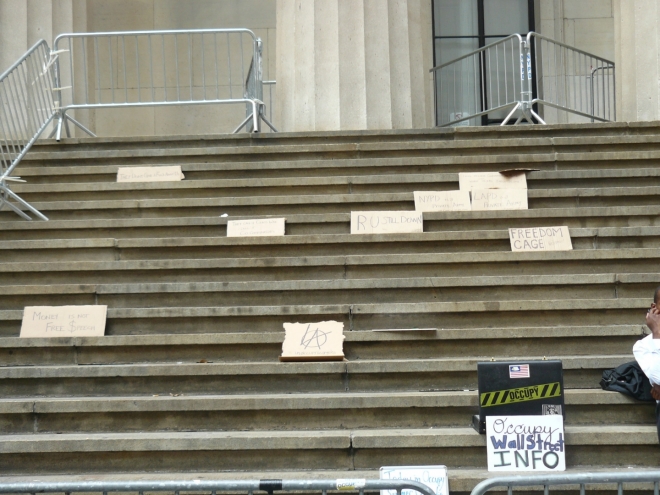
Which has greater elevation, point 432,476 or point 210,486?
point 210,486

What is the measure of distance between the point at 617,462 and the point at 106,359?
344 centimetres

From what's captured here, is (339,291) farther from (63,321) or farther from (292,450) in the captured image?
(63,321)

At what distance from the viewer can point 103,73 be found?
1453 centimetres

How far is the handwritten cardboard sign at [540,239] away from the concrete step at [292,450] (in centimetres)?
184

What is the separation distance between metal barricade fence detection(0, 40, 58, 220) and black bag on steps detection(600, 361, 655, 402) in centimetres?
490

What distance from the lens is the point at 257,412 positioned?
5.46 metres

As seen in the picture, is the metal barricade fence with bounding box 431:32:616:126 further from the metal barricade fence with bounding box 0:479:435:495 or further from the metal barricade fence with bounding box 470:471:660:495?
the metal barricade fence with bounding box 0:479:435:495

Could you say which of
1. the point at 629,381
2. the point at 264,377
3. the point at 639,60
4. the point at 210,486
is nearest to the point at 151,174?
the point at 264,377

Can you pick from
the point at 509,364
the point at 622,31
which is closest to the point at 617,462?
the point at 509,364

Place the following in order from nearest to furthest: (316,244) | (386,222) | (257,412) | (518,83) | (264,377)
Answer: (257,412) < (264,377) < (316,244) < (386,222) < (518,83)

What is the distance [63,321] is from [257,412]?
176 cm

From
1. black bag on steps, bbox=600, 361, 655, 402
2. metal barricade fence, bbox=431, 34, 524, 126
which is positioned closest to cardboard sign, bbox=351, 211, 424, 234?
black bag on steps, bbox=600, 361, 655, 402

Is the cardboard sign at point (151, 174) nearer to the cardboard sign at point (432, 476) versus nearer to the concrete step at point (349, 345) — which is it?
the concrete step at point (349, 345)

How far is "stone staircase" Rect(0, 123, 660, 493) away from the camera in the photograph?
5.18 m
